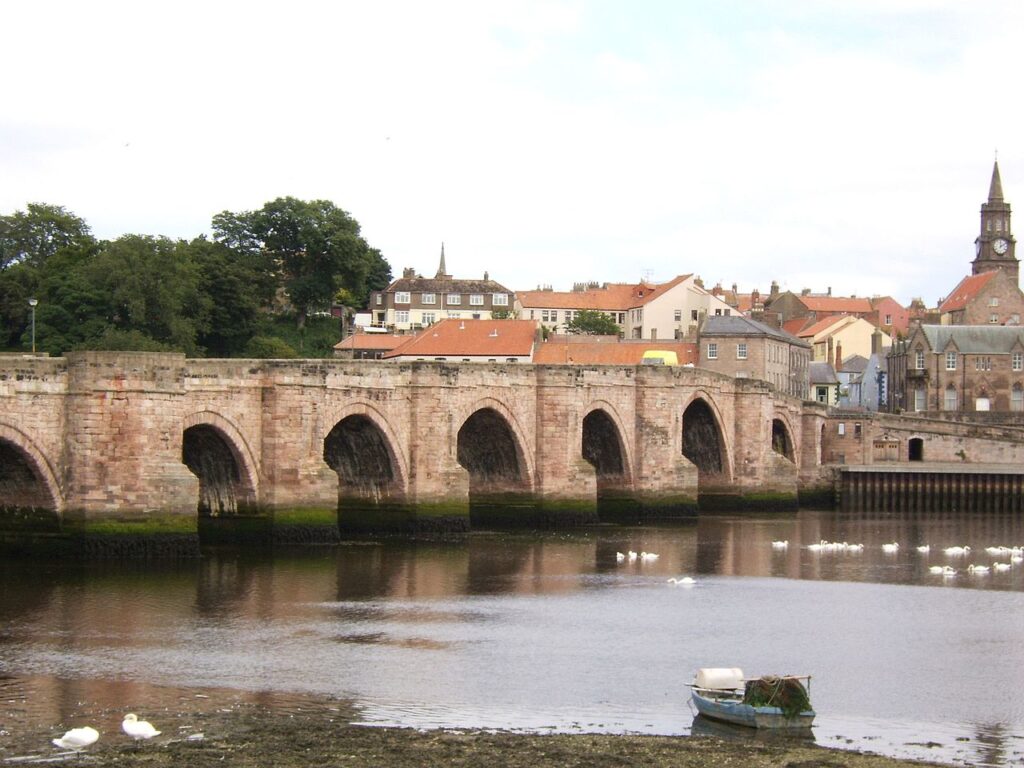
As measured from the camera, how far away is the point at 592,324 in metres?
107

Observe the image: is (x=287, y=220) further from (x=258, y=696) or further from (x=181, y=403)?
(x=258, y=696)

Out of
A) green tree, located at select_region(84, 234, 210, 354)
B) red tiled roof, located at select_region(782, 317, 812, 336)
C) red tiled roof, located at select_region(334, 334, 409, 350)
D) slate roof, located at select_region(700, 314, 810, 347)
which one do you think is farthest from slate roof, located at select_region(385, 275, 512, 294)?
green tree, located at select_region(84, 234, 210, 354)

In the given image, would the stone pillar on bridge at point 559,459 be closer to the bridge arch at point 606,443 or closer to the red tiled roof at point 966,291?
the bridge arch at point 606,443

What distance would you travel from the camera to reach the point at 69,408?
38969 millimetres

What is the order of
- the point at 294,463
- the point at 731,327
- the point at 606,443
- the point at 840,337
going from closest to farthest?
the point at 294,463, the point at 606,443, the point at 731,327, the point at 840,337

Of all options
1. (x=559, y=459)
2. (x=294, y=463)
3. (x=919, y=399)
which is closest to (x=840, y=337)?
(x=919, y=399)

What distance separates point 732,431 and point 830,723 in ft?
136

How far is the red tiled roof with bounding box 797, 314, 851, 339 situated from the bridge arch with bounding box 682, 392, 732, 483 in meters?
58.1

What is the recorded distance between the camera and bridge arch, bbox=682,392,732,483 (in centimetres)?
6625

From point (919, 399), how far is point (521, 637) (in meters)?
67.1

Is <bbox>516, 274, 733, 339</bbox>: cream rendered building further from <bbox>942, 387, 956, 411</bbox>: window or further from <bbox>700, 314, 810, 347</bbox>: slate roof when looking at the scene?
<bbox>942, 387, 956, 411</bbox>: window

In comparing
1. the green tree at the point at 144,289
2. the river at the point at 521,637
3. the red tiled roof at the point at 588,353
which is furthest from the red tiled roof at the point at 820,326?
the river at the point at 521,637

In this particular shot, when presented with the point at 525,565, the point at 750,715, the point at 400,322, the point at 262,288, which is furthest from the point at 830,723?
the point at 400,322

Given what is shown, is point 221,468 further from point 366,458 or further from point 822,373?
point 822,373
